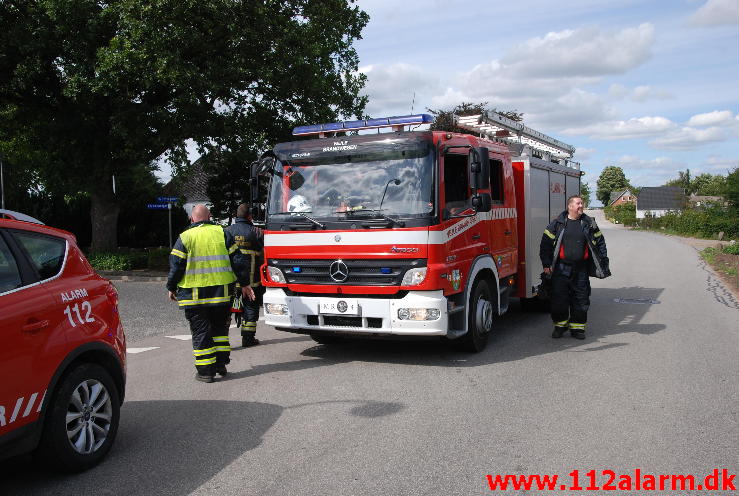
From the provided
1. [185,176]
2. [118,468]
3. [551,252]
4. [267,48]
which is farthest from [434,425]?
[185,176]

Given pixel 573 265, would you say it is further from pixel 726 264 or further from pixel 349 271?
pixel 726 264

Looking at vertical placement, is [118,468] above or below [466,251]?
below

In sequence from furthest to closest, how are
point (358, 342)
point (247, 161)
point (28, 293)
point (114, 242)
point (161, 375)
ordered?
point (114, 242)
point (247, 161)
point (358, 342)
point (161, 375)
point (28, 293)

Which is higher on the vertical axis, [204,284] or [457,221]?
[457,221]

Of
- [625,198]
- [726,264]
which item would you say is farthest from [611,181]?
[726,264]

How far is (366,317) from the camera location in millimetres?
6848

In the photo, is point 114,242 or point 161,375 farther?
point 114,242

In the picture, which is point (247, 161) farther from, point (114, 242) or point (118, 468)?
point (118, 468)

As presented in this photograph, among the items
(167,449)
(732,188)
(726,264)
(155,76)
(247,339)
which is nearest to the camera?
(167,449)

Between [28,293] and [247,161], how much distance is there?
15806 millimetres

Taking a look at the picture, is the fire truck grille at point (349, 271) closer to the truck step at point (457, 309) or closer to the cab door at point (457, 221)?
the cab door at point (457, 221)

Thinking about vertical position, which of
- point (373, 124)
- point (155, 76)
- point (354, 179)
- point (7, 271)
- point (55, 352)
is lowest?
point (55, 352)

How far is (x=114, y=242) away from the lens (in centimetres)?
2114

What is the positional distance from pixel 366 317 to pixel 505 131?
4.01 m
